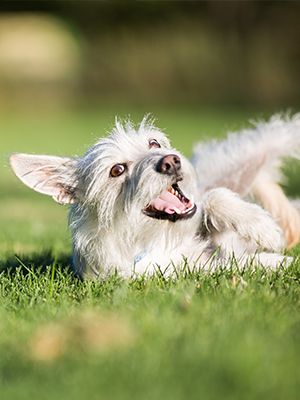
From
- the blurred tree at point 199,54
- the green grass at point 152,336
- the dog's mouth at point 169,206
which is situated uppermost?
the blurred tree at point 199,54

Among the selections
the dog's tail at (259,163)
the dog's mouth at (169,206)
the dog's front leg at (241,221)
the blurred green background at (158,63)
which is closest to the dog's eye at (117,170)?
the dog's mouth at (169,206)

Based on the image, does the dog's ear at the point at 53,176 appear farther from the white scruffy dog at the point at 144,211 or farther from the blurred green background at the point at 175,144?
the blurred green background at the point at 175,144

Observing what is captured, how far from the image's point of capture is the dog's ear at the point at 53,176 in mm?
5645

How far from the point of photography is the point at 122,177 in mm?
5465

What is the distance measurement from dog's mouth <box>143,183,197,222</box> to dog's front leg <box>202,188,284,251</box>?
0.35 metres

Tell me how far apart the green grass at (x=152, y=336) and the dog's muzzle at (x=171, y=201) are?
0.44 metres

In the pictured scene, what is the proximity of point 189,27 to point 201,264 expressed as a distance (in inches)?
1031

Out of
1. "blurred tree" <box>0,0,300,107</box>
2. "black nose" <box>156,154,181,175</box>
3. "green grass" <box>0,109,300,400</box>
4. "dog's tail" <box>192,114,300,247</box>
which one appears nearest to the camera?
"green grass" <box>0,109,300,400</box>

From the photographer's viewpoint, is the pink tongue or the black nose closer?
the black nose

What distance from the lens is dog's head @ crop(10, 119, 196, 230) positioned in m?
5.30

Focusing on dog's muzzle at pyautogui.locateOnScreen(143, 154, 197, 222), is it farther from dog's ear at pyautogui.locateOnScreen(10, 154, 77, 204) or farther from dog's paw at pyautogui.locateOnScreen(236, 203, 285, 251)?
dog's ear at pyautogui.locateOnScreen(10, 154, 77, 204)

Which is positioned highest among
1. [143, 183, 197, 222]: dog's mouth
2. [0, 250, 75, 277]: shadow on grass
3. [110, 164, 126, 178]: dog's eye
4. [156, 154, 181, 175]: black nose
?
[156, 154, 181, 175]: black nose

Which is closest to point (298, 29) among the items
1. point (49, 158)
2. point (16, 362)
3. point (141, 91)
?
point (141, 91)

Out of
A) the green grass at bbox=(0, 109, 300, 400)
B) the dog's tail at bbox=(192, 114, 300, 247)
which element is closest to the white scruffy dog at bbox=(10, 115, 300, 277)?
the green grass at bbox=(0, 109, 300, 400)
